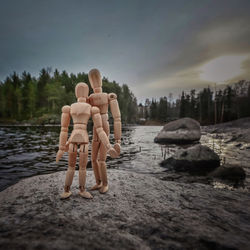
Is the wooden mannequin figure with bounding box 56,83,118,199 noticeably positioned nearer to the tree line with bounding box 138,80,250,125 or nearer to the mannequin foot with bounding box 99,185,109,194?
the mannequin foot with bounding box 99,185,109,194

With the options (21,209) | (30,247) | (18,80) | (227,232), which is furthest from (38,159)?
(18,80)

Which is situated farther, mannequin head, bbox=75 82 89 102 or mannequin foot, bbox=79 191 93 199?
mannequin head, bbox=75 82 89 102

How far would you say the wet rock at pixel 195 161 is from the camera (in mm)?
6313

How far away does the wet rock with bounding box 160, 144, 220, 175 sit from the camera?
6.31m

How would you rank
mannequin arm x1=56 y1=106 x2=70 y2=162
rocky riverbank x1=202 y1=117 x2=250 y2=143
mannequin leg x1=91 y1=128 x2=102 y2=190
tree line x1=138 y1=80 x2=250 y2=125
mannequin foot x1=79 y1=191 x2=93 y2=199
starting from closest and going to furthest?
mannequin foot x1=79 y1=191 x2=93 y2=199 → mannequin arm x1=56 y1=106 x2=70 y2=162 → mannequin leg x1=91 y1=128 x2=102 y2=190 → rocky riverbank x1=202 y1=117 x2=250 y2=143 → tree line x1=138 y1=80 x2=250 y2=125

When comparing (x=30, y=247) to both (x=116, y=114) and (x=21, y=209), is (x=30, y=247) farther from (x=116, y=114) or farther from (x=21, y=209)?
(x=116, y=114)

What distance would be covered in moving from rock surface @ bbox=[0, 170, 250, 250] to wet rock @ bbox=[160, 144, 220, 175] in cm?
282

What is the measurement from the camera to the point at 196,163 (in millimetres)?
6340

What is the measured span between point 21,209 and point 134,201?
1970 millimetres

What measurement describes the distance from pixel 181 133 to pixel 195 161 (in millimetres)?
8780

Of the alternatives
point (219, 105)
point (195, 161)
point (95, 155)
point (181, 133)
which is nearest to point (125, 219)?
point (95, 155)

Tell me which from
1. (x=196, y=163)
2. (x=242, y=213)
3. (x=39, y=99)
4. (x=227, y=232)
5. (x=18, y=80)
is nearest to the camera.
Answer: (x=227, y=232)

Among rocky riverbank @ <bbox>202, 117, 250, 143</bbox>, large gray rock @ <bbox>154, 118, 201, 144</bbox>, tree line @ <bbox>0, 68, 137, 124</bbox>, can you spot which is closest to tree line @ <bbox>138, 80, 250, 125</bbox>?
rocky riverbank @ <bbox>202, 117, 250, 143</bbox>

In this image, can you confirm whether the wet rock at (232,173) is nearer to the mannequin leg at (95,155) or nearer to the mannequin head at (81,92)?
the mannequin leg at (95,155)
